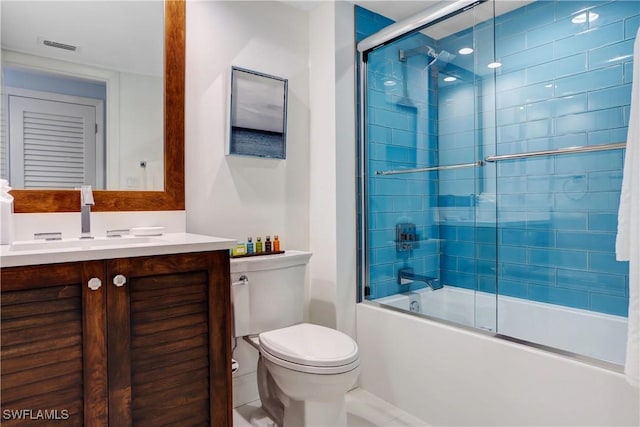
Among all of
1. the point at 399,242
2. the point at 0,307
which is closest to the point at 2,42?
the point at 0,307

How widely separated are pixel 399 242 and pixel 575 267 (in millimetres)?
947

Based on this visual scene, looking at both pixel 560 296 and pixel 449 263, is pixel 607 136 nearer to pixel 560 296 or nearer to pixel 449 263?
pixel 560 296

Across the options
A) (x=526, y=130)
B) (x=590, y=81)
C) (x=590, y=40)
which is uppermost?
(x=590, y=40)

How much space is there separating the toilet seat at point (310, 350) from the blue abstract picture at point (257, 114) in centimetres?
95

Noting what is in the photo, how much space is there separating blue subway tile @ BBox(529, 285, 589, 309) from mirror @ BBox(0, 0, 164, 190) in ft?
6.81

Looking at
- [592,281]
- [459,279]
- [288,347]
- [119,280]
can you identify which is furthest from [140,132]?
[592,281]

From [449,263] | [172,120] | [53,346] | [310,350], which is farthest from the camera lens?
[449,263]

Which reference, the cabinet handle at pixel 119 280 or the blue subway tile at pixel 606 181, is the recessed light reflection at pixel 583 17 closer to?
the blue subway tile at pixel 606 181

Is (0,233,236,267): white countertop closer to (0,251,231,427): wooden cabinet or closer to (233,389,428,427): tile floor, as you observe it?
(0,251,231,427): wooden cabinet

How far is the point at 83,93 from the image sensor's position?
1.68 m

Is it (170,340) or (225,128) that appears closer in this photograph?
(170,340)

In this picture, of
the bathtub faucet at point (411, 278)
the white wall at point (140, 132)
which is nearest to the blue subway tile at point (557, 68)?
the bathtub faucet at point (411, 278)

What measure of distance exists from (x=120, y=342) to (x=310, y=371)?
0.69 metres

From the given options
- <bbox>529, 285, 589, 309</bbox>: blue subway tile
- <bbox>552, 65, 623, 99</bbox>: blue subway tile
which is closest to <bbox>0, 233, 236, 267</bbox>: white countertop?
<bbox>529, 285, 589, 309</bbox>: blue subway tile
